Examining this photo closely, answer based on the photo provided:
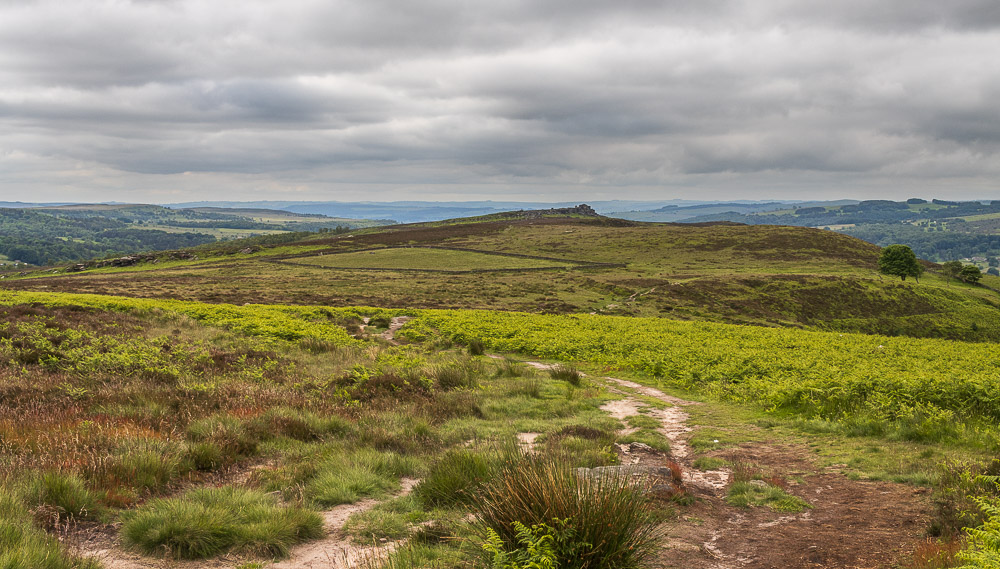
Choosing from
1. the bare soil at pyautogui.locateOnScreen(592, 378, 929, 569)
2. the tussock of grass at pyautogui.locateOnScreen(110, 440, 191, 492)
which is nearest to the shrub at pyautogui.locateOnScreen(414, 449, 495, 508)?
the bare soil at pyautogui.locateOnScreen(592, 378, 929, 569)

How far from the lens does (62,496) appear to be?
6102mm

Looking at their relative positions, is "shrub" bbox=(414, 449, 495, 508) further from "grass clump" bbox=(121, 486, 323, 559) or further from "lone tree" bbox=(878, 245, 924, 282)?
"lone tree" bbox=(878, 245, 924, 282)

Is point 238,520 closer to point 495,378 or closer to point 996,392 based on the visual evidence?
point 495,378

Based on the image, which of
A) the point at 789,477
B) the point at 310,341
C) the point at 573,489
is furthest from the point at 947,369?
the point at 310,341

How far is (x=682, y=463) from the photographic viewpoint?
10352 millimetres

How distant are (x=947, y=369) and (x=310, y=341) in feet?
88.0

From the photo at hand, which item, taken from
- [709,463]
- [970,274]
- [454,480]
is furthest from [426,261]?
[970,274]

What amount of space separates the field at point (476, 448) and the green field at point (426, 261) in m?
77.5

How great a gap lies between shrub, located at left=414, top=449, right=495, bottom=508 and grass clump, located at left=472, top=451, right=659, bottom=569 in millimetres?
1564

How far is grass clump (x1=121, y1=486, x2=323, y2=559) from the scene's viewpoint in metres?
5.68

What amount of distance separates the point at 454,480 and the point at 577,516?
9.87 ft

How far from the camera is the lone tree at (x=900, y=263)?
101 m

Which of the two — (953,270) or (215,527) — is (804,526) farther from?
(953,270)

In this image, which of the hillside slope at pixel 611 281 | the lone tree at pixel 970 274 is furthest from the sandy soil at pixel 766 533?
the lone tree at pixel 970 274
